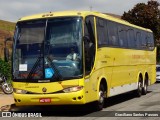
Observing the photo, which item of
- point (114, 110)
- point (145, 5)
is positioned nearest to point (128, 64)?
point (114, 110)

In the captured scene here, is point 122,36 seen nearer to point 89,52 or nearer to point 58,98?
point 89,52

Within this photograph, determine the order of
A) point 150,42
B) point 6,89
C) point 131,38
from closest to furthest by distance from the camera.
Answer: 1. point 131,38
2. point 6,89
3. point 150,42

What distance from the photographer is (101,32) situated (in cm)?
1605

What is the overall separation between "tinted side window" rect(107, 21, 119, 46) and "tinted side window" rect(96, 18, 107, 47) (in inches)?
27.7

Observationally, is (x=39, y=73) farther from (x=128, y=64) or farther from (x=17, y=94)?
(x=128, y=64)

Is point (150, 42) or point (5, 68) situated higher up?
point (150, 42)

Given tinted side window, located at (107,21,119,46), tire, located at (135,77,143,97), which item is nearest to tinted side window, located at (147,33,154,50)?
tire, located at (135,77,143,97)

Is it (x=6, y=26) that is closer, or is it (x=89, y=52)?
(x=89, y=52)

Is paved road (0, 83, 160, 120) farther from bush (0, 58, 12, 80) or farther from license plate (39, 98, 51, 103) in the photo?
bush (0, 58, 12, 80)

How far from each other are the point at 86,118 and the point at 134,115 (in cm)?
154

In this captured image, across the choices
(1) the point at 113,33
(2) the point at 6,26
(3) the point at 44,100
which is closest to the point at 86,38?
(3) the point at 44,100

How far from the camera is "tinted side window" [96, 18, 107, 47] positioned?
15711mm

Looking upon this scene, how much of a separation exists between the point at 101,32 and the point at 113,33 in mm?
1730

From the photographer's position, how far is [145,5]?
5456cm
